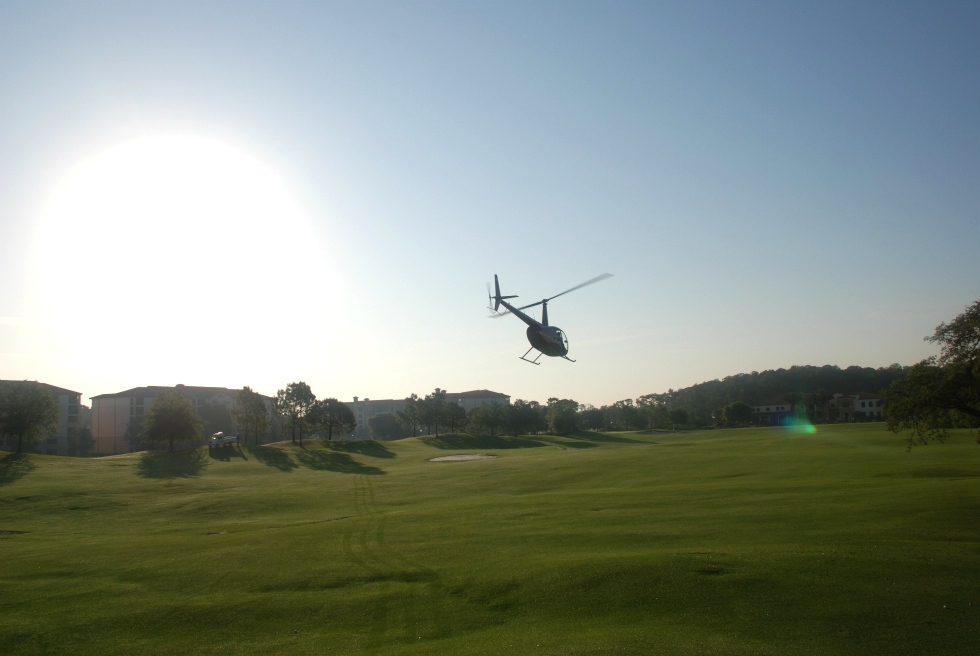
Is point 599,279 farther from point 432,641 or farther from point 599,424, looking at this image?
point 599,424

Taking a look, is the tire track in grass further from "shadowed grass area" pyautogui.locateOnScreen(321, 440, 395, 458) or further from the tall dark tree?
the tall dark tree

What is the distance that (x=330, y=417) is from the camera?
123 metres

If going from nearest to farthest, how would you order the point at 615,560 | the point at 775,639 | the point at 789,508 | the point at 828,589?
the point at 775,639 → the point at 828,589 → the point at 615,560 → the point at 789,508

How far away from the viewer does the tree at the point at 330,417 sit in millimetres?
120125

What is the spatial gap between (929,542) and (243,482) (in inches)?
2301

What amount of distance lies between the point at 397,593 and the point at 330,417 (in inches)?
4084

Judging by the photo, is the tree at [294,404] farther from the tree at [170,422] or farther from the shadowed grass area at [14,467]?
the shadowed grass area at [14,467]

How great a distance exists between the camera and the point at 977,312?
3928 centimetres

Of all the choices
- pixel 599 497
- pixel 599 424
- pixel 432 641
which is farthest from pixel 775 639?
pixel 599 424

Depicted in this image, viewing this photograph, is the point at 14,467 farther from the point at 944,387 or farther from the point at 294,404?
the point at 944,387

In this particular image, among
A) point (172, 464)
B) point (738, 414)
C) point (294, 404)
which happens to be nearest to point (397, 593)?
point (172, 464)

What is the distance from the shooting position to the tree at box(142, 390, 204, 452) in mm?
97875

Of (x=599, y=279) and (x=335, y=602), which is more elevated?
(x=599, y=279)

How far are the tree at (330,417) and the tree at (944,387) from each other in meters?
95.9
